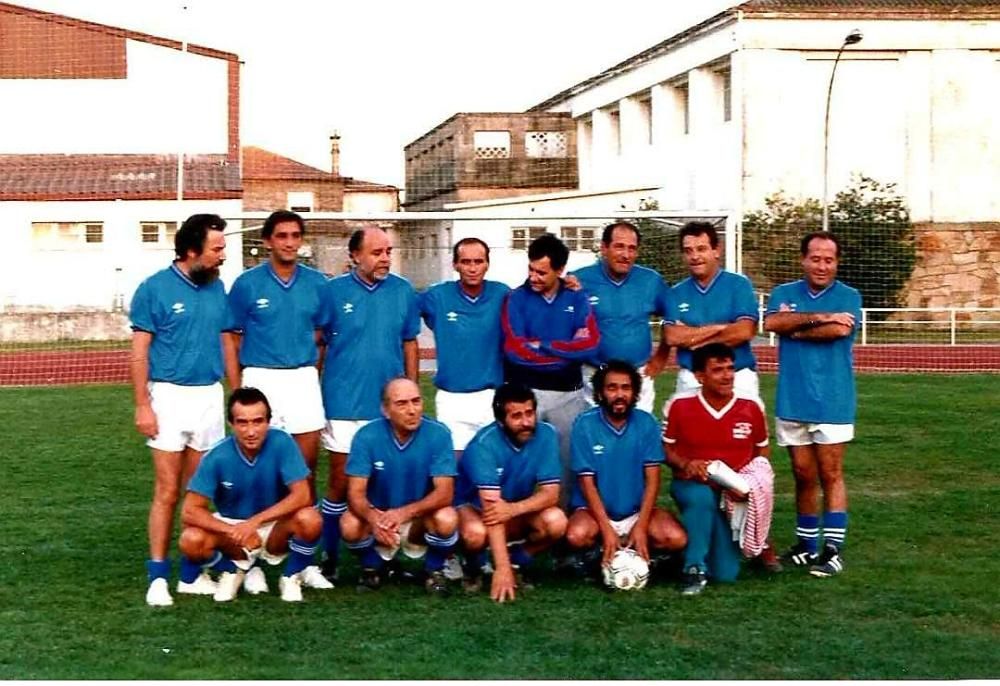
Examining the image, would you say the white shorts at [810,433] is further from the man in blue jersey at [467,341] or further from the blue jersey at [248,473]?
the blue jersey at [248,473]

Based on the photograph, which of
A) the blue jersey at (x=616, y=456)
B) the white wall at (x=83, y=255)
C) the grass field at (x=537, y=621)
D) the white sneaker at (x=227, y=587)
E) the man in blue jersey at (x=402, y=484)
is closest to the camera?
the grass field at (x=537, y=621)

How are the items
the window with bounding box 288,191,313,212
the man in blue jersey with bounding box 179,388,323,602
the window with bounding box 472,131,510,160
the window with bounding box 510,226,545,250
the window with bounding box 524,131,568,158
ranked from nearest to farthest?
the man in blue jersey with bounding box 179,388,323,602, the window with bounding box 510,226,545,250, the window with bounding box 472,131,510,160, the window with bounding box 524,131,568,158, the window with bounding box 288,191,313,212

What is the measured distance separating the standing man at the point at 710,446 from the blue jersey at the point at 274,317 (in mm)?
1806

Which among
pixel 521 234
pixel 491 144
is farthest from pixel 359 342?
pixel 491 144

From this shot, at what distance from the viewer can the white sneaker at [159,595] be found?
247 inches

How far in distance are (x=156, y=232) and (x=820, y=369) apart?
26.8 m

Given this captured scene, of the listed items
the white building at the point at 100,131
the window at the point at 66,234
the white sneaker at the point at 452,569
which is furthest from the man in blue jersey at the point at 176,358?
the window at the point at 66,234

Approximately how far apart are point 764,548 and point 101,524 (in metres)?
3.87

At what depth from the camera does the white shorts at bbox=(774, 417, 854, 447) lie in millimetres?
7008

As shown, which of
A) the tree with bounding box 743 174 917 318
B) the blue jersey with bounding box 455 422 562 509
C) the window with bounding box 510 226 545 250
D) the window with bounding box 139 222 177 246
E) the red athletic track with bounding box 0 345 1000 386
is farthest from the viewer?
A: the window with bounding box 139 222 177 246

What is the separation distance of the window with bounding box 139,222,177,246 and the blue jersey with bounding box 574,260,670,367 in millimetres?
24878

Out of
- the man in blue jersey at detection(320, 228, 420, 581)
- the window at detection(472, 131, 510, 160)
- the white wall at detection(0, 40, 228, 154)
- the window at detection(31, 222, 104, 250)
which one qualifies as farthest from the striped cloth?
the window at detection(472, 131, 510, 160)

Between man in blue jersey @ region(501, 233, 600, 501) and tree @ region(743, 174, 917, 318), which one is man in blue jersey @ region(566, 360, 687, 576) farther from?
tree @ region(743, 174, 917, 318)

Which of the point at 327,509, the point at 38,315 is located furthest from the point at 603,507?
the point at 38,315
